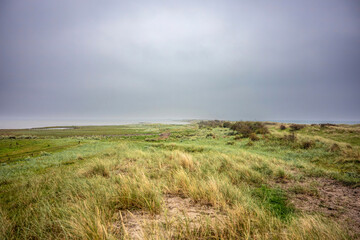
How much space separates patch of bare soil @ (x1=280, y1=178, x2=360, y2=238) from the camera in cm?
354

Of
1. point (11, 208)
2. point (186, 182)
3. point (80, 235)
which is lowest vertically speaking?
point (11, 208)

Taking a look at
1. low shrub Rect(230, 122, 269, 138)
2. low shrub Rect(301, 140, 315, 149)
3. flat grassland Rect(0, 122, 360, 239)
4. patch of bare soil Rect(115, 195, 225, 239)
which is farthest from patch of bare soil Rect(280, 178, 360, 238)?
low shrub Rect(230, 122, 269, 138)

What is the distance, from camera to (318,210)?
3949 millimetres

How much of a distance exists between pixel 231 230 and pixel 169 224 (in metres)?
1.13

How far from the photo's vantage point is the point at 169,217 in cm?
292

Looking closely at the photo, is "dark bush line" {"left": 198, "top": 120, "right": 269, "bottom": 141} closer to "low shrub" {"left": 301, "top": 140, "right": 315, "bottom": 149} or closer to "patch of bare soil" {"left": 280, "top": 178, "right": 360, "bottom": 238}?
"low shrub" {"left": 301, "top": 140, "right": 315, "bottom": 149}

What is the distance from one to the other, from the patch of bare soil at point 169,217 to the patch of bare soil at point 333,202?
3.12 m

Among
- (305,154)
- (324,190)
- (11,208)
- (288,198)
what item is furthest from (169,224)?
(305,154)

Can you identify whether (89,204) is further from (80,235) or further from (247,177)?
(247,177)

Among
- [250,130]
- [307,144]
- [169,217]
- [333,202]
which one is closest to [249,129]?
[250,130]

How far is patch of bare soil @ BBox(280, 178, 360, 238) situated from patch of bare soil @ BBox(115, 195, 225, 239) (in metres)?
3.12

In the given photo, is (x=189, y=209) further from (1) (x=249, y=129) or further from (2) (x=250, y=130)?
(1) (x=249, y=129)

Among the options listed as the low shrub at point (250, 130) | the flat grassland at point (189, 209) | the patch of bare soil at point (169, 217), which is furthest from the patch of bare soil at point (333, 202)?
the low shrub at point (250, 130)

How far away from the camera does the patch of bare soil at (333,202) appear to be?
354 centimetres
